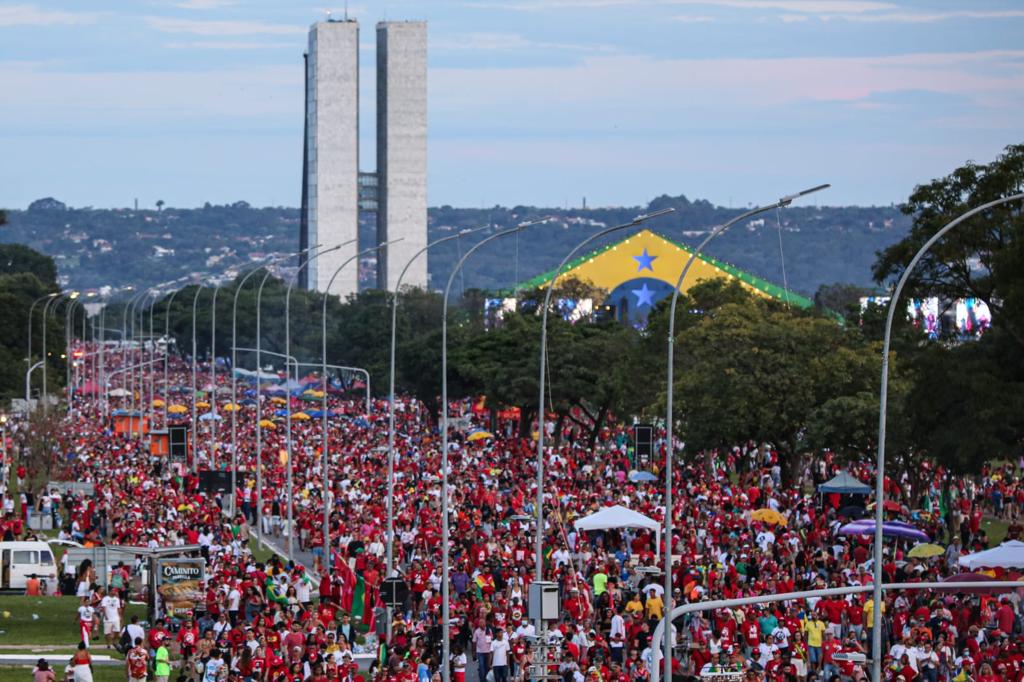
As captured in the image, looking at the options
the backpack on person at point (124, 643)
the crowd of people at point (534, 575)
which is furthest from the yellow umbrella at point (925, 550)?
the backpack on person at point (124, 643)

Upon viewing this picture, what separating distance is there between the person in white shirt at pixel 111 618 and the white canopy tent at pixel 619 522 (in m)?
8.96

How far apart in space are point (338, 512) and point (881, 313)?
2126 cm

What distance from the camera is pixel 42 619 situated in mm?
38938

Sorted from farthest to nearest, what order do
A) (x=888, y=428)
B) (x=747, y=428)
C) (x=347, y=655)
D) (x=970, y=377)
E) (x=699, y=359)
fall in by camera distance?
1. (x=699, y=359)
2. (x=747, y=428)
3. (x=888, y=428)
4. (x=970, y=377)
5. (x=347, y=655)

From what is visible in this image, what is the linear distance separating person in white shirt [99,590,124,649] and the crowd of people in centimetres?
5

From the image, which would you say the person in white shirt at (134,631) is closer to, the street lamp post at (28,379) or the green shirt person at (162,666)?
the green shirt person at (162,666)

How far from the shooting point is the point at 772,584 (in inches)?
1332

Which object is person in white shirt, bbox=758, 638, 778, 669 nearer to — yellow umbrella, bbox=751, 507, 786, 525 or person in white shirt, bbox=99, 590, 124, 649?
yellow umbrella, bbox=751, 507, 786, 525

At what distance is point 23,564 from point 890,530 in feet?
63.0

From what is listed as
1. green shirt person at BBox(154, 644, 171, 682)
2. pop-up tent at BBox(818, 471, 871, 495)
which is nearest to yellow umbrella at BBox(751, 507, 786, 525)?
pop-up tent at BBox(818, 471, 871, 495)

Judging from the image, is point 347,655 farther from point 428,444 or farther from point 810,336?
point 428,444

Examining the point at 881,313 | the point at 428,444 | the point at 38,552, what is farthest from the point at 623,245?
the point at 38,552

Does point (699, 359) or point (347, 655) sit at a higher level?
point (699, 359)

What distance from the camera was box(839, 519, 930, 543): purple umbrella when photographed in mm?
36906
